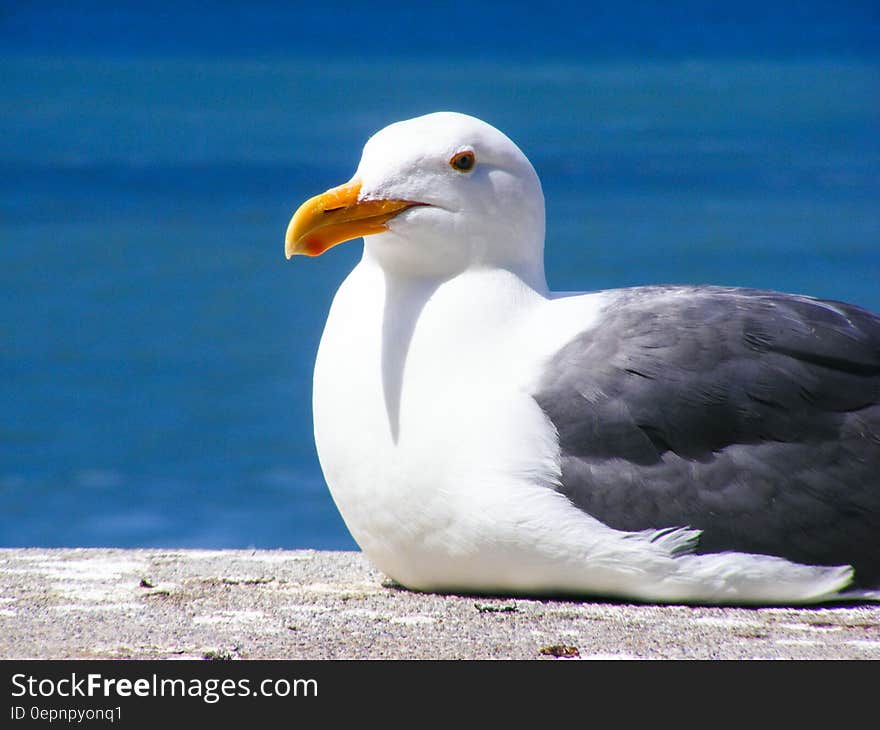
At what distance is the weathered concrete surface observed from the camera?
3260mm

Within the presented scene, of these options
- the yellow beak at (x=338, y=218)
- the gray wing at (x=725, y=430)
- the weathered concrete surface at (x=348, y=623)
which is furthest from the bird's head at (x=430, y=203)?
the weathered concrete surface at (x=348, y=623)

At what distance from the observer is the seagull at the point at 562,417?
11.9 ft

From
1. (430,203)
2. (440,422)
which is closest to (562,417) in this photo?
(440,422)

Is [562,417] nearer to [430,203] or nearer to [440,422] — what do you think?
[440,422]

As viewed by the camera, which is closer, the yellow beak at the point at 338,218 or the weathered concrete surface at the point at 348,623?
the weathered concrete surface at the point at 348,623

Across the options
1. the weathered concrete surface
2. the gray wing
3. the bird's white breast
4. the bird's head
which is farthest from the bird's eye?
the weathered concrete surface

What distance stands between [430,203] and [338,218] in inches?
8.1

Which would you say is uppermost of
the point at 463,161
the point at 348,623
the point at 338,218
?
the point at 463,161

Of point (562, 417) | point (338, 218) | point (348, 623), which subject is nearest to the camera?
point (348, 623)

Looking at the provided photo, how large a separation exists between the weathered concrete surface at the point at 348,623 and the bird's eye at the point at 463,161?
3.11 ft

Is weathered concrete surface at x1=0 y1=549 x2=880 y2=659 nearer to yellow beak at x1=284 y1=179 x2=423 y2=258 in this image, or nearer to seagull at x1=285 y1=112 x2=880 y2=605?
seagull at x1=285 y1=112 x2=880 y2=605

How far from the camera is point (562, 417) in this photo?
364cm

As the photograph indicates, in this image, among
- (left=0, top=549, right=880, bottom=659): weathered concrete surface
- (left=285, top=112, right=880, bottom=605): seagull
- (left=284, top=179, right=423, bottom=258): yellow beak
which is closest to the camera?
(left=0, top=549, right=880, bottom=659): weathered concrete surface

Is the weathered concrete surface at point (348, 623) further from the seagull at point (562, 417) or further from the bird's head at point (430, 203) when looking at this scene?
the bird's head at point (430, 203)
